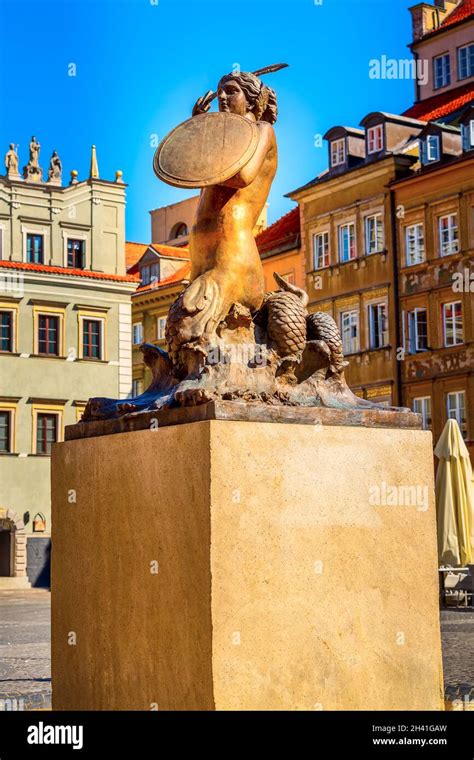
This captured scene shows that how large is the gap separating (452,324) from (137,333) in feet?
59.5

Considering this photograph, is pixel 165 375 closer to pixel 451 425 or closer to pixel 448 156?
pixel 451 425

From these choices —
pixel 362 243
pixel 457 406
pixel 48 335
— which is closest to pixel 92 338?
pixel 48 335

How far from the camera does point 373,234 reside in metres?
37.8

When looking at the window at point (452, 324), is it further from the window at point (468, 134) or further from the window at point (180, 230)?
the window at point (180, 230)

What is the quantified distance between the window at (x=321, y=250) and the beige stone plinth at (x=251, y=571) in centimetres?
3502

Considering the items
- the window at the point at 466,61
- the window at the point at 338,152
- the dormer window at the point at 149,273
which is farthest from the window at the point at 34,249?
the window at the point at 466,61

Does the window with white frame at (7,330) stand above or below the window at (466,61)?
below

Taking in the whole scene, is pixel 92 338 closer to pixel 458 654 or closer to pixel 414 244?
pixel 414 244

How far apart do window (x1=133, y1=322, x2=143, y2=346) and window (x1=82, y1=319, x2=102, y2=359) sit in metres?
Result: 6.49

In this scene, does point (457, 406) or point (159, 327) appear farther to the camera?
point (159, 327)

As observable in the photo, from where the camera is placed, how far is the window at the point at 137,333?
4960 centimetres

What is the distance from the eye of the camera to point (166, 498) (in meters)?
4.64

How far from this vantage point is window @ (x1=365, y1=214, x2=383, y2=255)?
1475 inches
